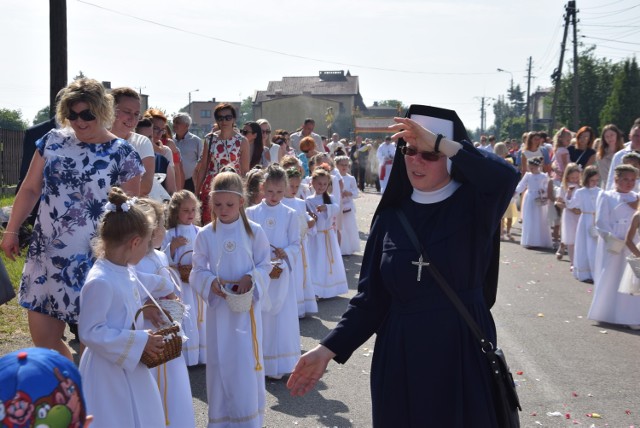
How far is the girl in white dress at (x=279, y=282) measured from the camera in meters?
7.71

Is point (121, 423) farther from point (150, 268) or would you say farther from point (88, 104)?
point (88, 104)

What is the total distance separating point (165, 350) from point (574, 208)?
11.2 meters

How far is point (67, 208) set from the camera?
18.0 feet

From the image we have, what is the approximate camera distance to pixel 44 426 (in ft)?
7.89

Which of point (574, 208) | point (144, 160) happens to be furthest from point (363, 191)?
point (144, 160)

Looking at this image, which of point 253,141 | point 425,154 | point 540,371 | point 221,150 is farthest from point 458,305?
point 253,141

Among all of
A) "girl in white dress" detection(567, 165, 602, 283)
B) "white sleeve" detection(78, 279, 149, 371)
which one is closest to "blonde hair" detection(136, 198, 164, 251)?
"white sleeve" detection(78, 279, 149, 371)

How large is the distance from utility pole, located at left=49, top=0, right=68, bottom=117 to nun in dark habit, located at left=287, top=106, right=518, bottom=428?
28.9 feet

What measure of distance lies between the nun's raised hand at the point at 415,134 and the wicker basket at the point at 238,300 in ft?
8.53

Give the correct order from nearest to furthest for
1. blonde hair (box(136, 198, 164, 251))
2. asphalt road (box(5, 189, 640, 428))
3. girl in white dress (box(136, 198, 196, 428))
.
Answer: blonde hair (box(136, 198, 164, 251)) → girl in white dress (box(136, 198, 196, 428)) → asphalt road (box(5, 189, 640, 428))

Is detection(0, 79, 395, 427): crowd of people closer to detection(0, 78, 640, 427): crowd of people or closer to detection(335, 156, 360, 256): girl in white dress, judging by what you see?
detection(0, 78, 640, 427): crowd of people

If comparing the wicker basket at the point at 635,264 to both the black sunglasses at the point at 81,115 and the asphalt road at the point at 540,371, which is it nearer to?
the asphalt road at the point at 540,371

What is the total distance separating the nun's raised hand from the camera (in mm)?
3725

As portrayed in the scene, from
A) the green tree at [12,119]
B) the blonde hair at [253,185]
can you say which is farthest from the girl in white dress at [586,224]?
the green tree at [12,119]
